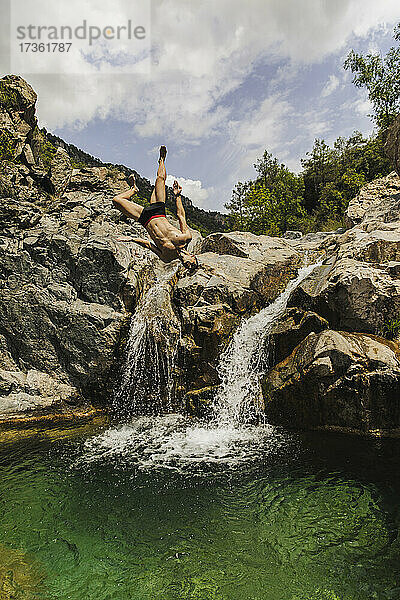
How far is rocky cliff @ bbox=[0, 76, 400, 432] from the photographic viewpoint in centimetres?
904

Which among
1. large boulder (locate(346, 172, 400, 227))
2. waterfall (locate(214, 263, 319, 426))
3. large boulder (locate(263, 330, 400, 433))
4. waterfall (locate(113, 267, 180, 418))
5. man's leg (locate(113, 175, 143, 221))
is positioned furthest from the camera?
large boulder (locate(346, 172, 400, 227))

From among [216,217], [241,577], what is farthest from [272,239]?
[216,217]

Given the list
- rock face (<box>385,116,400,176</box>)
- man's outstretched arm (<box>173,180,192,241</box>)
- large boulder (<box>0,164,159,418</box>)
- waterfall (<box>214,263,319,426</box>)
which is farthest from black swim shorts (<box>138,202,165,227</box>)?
rock face (<box>385,116,400,176</box>)

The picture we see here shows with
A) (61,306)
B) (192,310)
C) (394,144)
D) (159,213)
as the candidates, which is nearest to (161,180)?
(159,213)

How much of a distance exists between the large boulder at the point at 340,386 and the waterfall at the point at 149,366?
357cm

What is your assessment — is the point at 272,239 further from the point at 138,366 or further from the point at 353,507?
the point at 353,507

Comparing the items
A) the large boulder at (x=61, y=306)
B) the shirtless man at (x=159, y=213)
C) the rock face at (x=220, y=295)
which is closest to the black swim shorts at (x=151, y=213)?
the shirtless man at (x=159, y=213)

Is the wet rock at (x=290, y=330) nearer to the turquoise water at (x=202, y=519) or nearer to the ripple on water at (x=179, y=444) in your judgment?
the ripple on water at (x=179, y=444)

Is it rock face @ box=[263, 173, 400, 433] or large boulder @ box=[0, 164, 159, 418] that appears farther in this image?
large boulder @ box=[0, 164, 159, 418]

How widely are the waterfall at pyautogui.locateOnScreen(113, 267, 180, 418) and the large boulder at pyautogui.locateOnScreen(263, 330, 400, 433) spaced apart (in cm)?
357

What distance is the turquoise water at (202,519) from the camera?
174 inches

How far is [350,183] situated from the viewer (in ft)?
111

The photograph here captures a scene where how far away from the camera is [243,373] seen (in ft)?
36.6

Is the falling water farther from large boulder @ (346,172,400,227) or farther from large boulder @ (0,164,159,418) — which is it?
large boulder @ (346,172,400,227)
